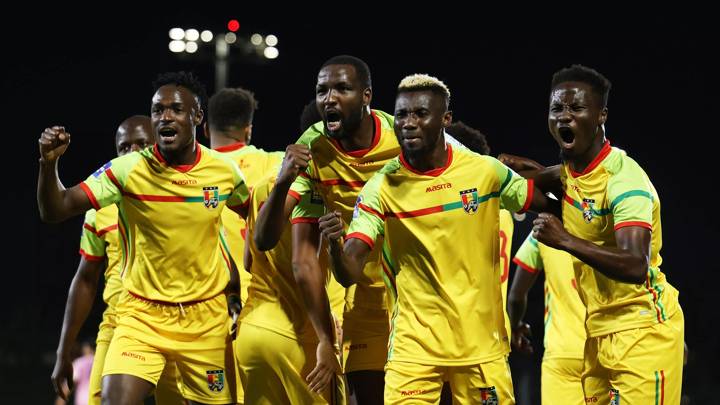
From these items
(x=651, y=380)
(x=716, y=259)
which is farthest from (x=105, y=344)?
(x=716, y=259)

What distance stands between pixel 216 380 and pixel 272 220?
1147 mm

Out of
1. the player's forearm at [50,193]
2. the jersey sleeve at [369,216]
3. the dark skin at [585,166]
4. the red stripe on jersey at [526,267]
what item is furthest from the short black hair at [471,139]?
the player's forearm at [50,193]

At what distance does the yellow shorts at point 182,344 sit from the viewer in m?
5.62

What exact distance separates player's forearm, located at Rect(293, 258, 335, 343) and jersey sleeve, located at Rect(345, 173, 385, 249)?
581 millimetres

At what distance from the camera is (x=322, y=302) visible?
551cm

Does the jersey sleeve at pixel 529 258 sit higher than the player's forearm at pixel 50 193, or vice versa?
the player's forearm at pixel 50 193

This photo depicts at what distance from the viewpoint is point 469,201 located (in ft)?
16.3

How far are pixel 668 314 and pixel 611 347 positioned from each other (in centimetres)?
34

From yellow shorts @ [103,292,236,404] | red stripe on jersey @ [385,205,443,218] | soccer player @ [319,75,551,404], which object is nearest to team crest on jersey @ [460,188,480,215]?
soccer player @ [319,75,551,404]

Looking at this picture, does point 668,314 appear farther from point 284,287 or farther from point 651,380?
point 284,287

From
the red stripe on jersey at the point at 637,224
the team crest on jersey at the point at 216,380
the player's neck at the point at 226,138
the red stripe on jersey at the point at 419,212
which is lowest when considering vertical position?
the team crest on jersey at the point at 216,380

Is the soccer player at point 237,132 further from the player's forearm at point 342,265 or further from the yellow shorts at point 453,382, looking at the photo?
the yellow shorts at point 453,382

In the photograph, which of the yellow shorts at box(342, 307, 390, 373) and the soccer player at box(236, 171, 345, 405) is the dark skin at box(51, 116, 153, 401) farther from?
the yellow shorts at box(342, 307, 390, 373)

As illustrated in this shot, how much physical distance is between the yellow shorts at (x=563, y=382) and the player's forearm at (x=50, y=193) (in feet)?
11.5
